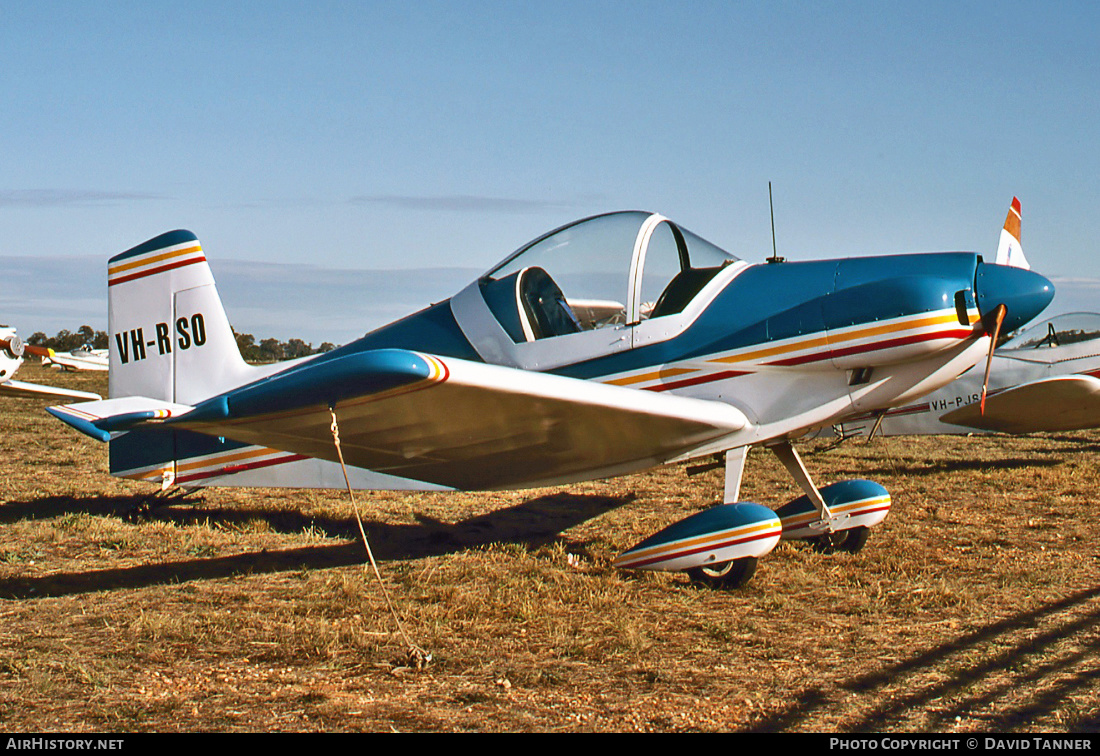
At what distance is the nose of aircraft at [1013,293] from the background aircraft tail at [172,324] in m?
5.05

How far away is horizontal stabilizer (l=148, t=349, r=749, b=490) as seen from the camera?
12.1 feet

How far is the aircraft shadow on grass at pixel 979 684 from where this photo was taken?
9.68ft

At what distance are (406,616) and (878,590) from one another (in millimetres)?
2541

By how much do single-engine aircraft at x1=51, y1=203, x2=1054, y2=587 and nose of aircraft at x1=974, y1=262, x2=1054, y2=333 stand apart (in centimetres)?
1

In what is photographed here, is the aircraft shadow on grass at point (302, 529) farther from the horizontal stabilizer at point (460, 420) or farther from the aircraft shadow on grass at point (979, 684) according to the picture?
the aircraft shadow on grass at point (979, 684)

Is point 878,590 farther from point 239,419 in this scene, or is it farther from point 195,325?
point 195,325

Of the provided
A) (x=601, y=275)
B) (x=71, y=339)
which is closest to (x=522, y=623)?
(x=601, y=275)

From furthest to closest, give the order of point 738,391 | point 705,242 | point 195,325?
1. point 195,325
2. point 705,242
3. point 738,391

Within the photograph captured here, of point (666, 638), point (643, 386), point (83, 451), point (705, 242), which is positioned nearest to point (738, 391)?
point (643, 386)

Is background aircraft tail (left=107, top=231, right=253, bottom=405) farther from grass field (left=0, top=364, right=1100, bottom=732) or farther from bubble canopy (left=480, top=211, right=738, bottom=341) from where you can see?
bubble canopy (left=480, top=211, right=738, bottom=341)

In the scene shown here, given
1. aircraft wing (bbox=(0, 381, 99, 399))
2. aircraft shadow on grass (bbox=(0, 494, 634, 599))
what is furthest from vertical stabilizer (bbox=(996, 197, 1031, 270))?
aircraft wing (bbox=(0, 381, 99, 399))

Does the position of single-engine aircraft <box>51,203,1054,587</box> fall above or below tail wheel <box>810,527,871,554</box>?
above

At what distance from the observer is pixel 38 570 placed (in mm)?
5496
